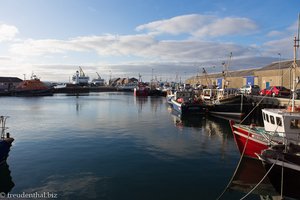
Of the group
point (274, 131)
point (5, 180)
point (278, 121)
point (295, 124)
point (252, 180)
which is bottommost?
point (252, 180)

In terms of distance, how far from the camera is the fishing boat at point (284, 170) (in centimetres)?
1374

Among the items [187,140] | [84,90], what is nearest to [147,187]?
[187,140]

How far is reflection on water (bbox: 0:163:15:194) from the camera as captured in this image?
15.5 m

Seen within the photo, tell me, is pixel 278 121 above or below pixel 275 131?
above

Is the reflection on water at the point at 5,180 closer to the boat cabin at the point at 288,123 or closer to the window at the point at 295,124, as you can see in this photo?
the boat cabin at the point at 288,123

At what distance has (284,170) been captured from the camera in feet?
45.7

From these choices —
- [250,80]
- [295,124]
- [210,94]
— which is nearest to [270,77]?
[250,80]

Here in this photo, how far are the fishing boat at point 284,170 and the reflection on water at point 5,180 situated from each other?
1402cm

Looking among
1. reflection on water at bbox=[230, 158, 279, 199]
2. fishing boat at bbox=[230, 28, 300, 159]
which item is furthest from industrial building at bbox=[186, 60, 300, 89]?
reflection on water at bbox=[230, 158, 279, 199]

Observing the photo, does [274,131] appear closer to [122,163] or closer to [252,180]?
[252,180]

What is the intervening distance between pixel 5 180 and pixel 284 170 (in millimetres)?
15825

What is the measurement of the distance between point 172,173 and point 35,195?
27.3ft

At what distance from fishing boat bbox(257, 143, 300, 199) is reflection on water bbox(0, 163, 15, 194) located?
14.0 meters

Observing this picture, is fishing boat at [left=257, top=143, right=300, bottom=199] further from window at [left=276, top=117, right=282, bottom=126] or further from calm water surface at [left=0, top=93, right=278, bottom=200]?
window at [left=276, top=117, right=282, bottom=126]
